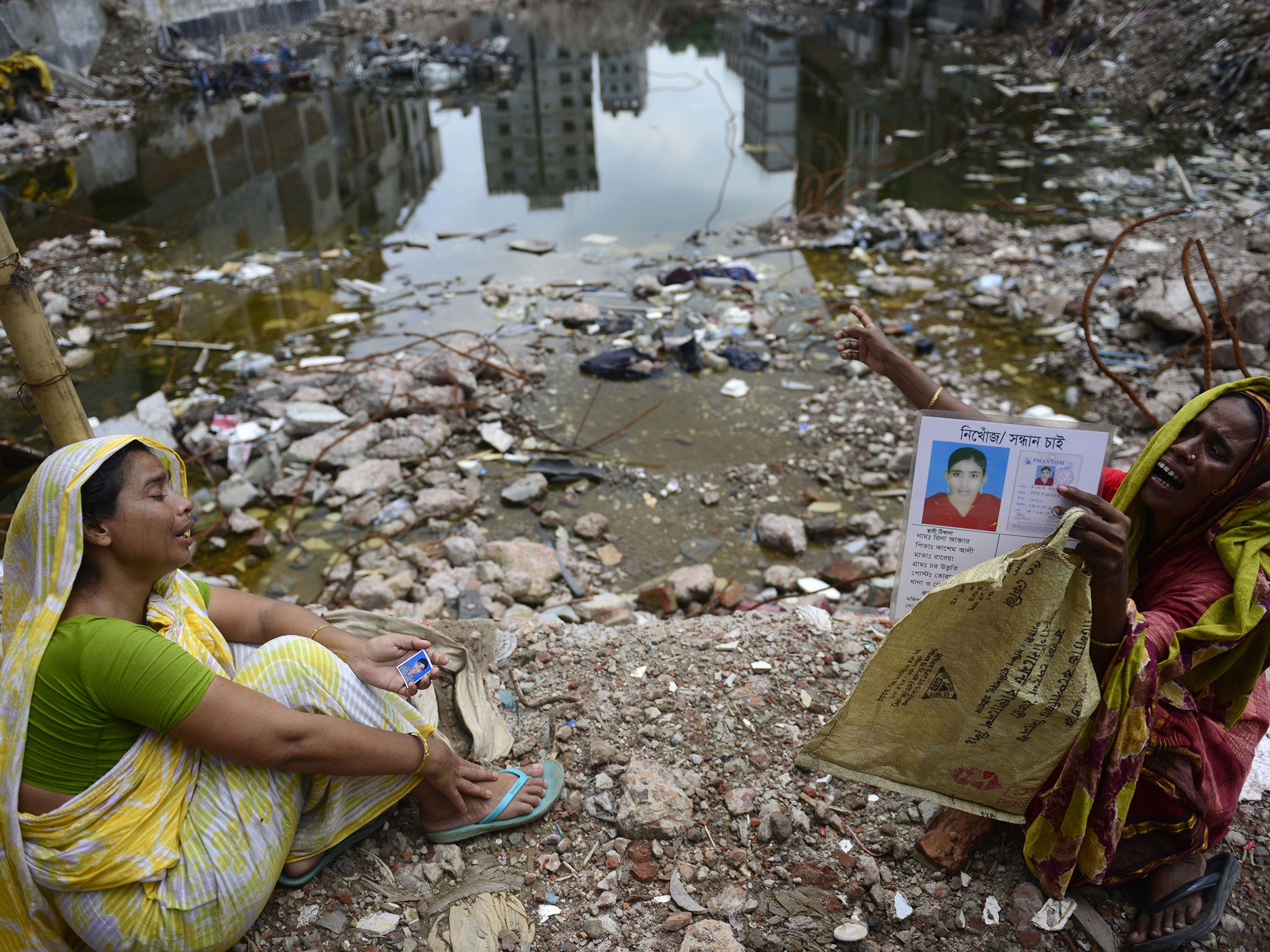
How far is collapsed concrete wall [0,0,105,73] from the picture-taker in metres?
13.4

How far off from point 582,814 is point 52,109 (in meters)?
16.4

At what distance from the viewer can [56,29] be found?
14602mm

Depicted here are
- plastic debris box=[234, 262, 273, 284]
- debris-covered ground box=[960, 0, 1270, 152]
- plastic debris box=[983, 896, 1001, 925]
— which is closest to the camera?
plastic debris box=[983, 896, 1001, 925]

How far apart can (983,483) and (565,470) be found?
2973 millimetres

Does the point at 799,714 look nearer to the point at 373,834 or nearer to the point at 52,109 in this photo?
the point at 373,834

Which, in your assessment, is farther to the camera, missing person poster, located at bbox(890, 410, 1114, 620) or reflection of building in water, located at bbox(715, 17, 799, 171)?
reflection of building in water, located at bbox(715, 17, 799, 171)

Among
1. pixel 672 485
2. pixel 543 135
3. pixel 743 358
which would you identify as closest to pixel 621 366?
pixel 743 358

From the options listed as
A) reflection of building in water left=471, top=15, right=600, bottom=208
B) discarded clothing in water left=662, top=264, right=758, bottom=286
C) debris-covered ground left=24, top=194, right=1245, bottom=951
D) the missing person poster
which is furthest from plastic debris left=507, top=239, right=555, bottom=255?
the missing person poster

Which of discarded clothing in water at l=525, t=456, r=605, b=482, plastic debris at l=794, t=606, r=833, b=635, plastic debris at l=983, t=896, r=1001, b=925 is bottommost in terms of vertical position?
discarded clothing in water at l=525, t=456, r=605, b=482

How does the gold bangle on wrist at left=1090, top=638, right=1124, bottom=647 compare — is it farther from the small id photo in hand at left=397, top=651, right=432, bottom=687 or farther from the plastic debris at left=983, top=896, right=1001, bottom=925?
the small id photo in hand at left=397, top=651, right=432, bottom=687

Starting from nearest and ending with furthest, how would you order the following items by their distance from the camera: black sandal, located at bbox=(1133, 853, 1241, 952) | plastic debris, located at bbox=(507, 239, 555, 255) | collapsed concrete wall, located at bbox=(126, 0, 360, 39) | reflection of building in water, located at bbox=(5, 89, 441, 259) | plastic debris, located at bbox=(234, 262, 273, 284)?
1. black sandal, located at bbox=(1133, 853, 1241, 952)
2. plastic debris, located at bbox=(234, 262, 273, 284)
3. plastic debris, located at bbox=(507, 239, 555, 255)
4. reflection of building in water, located at bbox=(5, 89, 441, 259)
5. collapsed concrete wall, located at bbox=(126, 0, 360, 39)

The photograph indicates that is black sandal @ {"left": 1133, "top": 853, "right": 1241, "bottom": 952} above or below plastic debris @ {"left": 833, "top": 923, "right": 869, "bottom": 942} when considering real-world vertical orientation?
above

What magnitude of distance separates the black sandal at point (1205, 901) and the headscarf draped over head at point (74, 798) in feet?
6.82

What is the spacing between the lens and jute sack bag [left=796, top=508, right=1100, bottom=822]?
1440mm
